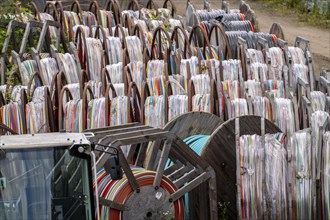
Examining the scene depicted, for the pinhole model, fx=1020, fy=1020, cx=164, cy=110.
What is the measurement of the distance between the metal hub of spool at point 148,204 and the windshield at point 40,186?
2.05 m

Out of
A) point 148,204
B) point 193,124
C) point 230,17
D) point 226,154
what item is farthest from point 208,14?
point 148,204

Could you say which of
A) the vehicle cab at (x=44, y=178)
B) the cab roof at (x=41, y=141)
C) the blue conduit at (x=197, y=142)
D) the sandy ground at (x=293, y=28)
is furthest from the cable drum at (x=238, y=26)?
the vehicle cab at (x=44, y=178)

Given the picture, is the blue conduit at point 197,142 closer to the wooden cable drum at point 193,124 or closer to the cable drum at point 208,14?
the wooden cable drum at point 193,124

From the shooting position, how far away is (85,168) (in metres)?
8.64

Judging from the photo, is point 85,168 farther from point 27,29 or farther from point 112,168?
point 27,29

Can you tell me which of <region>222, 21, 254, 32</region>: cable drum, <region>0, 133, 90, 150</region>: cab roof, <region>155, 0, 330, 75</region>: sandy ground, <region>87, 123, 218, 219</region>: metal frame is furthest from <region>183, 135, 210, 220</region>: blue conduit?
<region>155, 0, 330, 75</region>: sandy ground

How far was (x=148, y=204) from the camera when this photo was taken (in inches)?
420

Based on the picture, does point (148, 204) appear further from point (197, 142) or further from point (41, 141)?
point (41, 141)

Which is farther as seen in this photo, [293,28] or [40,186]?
[293,28]

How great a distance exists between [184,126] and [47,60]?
333 centimetres

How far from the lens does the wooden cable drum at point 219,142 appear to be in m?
11.9

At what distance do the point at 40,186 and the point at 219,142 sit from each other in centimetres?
403

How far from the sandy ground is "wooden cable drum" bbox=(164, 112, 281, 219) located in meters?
Result: 9.92

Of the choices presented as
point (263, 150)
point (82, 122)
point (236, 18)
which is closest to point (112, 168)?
point (263, 150)
